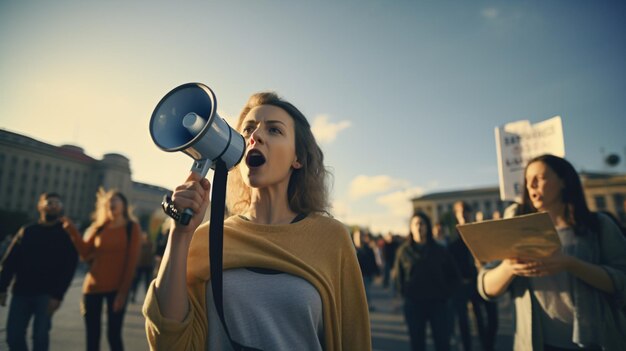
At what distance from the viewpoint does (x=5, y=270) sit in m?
3.54

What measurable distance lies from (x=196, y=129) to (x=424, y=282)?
12.7ft

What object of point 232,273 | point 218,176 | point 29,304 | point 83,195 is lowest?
point 29,304

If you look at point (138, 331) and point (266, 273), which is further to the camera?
point (138, 331)

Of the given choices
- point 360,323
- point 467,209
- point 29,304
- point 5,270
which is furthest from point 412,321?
point 5,270

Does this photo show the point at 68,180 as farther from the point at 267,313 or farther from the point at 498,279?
the point at 498,279

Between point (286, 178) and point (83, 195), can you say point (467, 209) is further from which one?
point (83, 195)

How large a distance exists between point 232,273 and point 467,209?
517 centimetres

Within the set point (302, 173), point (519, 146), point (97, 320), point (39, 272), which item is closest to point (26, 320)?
point (39, 272)

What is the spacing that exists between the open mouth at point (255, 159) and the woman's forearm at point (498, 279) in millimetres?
1582

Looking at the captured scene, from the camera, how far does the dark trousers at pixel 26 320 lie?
10.6ft

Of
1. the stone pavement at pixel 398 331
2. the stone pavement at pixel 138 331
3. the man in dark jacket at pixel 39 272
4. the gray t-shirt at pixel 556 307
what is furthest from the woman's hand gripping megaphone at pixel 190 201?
the stone pavement at pixel 398 331

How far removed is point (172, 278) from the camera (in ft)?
3.40

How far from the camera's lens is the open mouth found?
4.45 feet

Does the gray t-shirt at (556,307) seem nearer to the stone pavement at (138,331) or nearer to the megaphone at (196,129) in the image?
the megaphone at (196,129)
